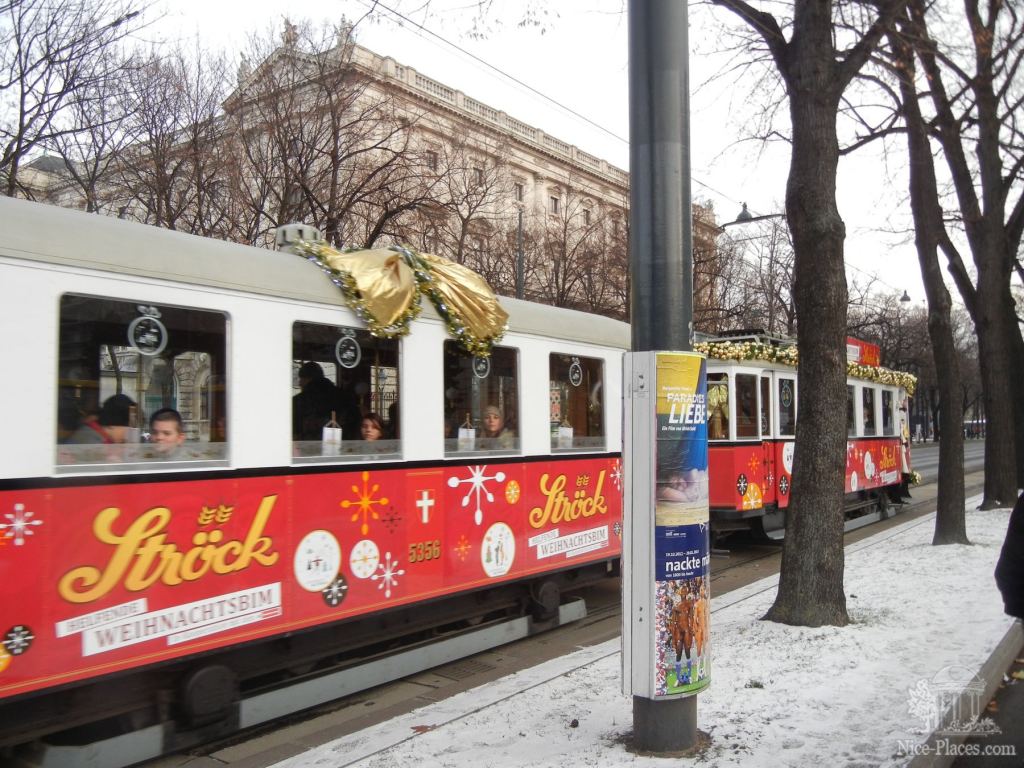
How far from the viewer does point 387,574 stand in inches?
226

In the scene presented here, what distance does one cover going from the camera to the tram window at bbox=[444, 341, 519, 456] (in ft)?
21.0

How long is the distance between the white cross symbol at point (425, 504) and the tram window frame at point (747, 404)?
7325mm

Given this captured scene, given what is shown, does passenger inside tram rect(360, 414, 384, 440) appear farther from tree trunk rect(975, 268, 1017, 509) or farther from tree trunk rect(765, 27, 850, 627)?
tree trunk rect(975, 268, 1017, 509)

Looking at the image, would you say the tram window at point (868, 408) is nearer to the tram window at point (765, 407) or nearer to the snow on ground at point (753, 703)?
the tram window at point (765, 407)

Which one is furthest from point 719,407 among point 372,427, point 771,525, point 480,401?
point 372,427

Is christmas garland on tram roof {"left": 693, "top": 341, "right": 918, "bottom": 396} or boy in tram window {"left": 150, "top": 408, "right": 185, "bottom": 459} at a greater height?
christmas garland on tram roof {"left": 693, "top": 341, "right": 918, "bottom": 396}

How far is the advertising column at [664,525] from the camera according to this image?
412 centimetres

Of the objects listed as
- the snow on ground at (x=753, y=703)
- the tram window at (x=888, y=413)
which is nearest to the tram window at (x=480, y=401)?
the snow on ground at (x=753, y=703)

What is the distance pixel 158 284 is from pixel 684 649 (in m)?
3.41

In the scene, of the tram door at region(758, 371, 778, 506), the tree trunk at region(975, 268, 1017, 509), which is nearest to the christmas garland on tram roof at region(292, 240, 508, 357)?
the tram door at region(758, 371, 778, 506)

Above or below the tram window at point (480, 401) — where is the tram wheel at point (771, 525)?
below

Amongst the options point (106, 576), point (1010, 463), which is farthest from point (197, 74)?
point (1010, 463)

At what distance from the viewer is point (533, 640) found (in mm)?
7621

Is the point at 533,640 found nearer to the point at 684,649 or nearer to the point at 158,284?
the point at 684,649
